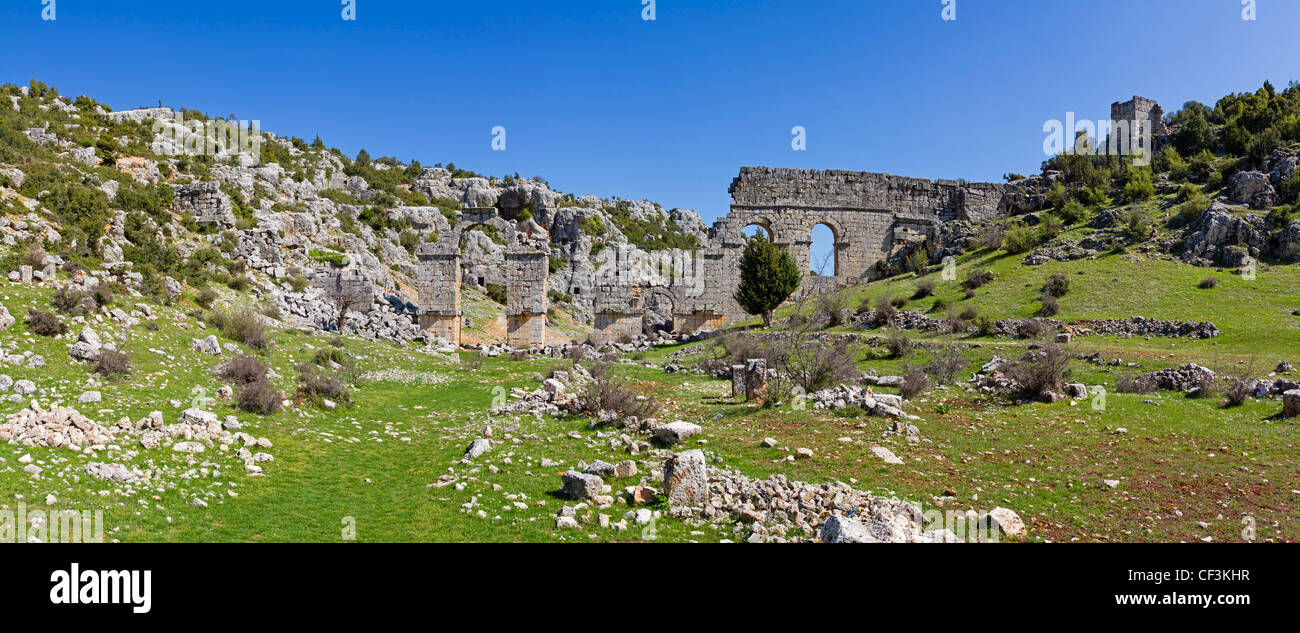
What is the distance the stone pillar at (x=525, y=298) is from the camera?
25.7 meters

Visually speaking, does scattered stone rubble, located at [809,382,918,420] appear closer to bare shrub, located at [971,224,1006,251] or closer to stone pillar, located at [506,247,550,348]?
stone pillar, located at [506,247,550,348]

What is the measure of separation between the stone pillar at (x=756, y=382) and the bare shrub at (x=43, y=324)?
39.1 ft

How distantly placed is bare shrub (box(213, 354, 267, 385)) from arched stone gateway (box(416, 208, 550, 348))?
13439 millimetres

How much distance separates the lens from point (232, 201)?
27359 mm

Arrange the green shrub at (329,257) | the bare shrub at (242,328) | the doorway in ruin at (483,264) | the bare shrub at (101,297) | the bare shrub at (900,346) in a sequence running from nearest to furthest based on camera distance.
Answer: the bare shrub at (101,297) → the bare shrub at (242,328) → the bare shrub at (900,346) → the green shrub at (329,257) → the doorway in ruin at (483,264)

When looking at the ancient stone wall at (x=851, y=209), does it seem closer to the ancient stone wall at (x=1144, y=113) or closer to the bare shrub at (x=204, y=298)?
the ancient stone wall at (x=1144, y=113)

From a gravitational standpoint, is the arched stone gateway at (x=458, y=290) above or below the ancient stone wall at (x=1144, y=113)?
below

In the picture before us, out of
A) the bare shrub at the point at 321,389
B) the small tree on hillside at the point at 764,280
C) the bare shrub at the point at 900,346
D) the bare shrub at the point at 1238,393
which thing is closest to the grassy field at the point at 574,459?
the bare shrub at the point at 1238,393

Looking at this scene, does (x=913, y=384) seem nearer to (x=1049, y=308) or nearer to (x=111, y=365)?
(x=1049, y=308)

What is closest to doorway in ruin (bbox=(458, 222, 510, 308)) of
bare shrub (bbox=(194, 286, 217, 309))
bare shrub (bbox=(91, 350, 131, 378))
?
bare shrub (bbox=(194, 286, 217, 309))

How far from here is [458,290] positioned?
1002 inches

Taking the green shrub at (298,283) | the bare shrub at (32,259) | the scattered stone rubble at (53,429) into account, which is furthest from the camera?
the green shrub at (298,283)
